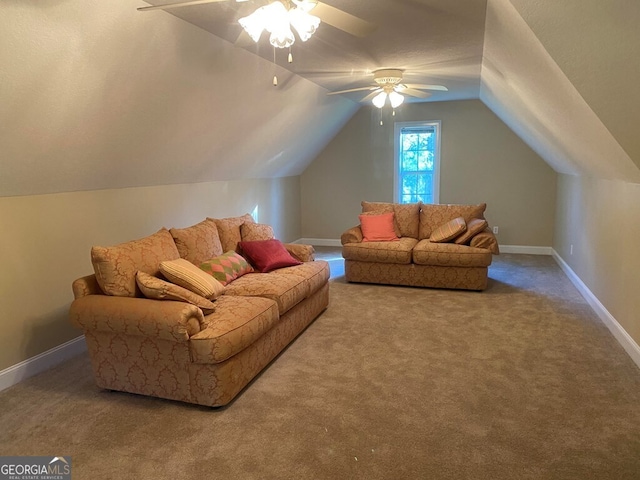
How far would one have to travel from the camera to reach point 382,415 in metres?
2.57

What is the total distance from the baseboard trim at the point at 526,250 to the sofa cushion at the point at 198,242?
193 inches

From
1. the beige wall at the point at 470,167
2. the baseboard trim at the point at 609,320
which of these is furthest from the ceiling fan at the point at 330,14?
the beige wall at the point at 470,167

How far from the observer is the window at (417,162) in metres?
7.07

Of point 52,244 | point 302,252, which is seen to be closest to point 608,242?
point 302,252

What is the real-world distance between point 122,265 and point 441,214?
395 cm

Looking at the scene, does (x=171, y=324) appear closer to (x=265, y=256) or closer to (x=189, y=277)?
(x=189, y=277)

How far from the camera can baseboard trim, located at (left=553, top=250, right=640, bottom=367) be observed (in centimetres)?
319

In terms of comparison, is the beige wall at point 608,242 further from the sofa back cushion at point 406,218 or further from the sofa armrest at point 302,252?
the sofa armrest at point 302,252

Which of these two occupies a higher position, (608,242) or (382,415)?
(608,242)

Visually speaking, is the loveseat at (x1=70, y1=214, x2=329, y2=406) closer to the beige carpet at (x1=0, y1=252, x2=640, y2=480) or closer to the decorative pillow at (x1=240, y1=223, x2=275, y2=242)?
the beige carpet at (x1=0, y1=252, x2=640, y2=480)

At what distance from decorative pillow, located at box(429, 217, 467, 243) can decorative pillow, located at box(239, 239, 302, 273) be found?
190 cm

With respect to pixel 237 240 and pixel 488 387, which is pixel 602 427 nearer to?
pixel 488 387

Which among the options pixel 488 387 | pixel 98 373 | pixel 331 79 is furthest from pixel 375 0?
pixel 98 373

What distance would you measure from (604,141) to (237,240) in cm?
298
